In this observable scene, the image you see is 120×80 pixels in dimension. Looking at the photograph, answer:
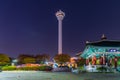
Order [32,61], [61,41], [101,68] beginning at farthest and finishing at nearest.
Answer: [61,41], [32,61], [101,68]

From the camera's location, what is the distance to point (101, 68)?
5166cm

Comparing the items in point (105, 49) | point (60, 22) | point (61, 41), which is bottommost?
point (105, 49)

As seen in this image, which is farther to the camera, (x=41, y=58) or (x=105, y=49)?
(x=41, y=58)

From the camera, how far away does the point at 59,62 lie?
85625mm

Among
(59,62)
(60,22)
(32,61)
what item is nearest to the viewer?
(59,62)

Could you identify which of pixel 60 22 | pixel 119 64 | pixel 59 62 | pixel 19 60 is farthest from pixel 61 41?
pixel 119 64

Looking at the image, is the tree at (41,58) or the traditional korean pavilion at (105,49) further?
the tree at (41,58)

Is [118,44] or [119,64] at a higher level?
[118,44]

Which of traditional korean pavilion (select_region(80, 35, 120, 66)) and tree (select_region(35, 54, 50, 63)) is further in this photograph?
tree (select_region(35, 54, 50, 63))

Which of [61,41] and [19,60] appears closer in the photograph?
[19,60]

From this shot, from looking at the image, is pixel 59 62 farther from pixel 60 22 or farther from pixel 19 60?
pixel 60 22

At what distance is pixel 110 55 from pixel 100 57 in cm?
253

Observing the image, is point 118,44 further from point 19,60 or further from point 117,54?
point 19,60

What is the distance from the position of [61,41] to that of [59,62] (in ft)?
168
